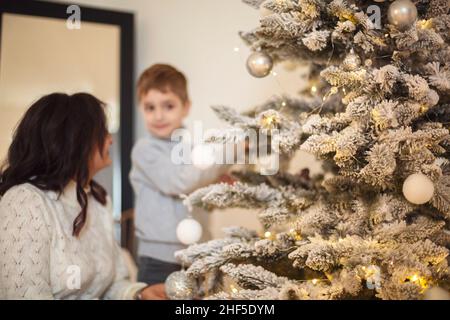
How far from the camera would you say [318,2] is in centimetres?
91

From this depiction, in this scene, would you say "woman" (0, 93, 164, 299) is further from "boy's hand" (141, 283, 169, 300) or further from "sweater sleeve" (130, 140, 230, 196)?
"sweater sleeve" (130, 140, 230, 196)

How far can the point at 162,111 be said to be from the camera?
5.19 ft

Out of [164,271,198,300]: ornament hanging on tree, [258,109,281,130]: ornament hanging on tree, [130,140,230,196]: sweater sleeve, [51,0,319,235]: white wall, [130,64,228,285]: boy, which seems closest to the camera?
[258,109,281,130]: ornament hanging on tree

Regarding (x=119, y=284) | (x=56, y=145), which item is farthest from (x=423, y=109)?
(x=119, y=284)

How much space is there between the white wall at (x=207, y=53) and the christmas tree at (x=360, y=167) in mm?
507

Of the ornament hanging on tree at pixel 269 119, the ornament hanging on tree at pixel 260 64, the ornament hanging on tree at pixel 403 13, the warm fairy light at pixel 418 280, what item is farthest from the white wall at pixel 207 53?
the warm fairy light at pixel 418 280

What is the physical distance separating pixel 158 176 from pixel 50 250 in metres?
0.49

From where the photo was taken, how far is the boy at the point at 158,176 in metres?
1.54

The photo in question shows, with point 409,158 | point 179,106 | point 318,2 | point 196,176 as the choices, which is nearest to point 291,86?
point 179,106

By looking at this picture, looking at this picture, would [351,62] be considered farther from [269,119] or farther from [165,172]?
[165,172]

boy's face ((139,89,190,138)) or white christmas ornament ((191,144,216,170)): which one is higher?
boy's face ((139,89,190,138))

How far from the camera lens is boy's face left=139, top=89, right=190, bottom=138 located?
5.17ft

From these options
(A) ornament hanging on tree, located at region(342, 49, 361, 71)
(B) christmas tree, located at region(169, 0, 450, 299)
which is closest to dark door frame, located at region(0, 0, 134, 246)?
(B) christmas tree, located at region(169, 0, 450, 299)

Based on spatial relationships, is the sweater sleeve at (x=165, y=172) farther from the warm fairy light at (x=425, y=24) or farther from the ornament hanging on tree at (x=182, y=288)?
the warm fairy light at (x=425, y=24)
